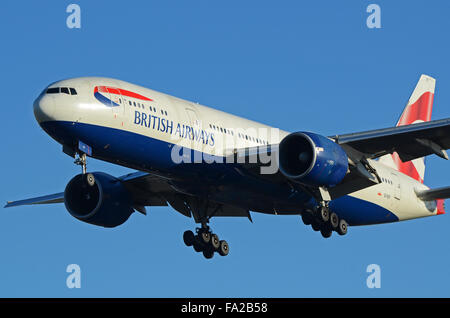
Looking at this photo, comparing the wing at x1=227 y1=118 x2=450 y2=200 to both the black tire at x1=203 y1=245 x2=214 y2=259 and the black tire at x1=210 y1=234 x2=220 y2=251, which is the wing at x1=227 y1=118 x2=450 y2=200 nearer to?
the black tire at x1=210 y1=234 x2=220 y2=251

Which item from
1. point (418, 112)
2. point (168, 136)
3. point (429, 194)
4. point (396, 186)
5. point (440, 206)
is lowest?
point (440, 206)

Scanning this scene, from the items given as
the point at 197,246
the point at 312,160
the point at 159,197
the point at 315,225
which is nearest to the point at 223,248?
the point at 197,246

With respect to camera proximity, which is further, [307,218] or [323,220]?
[307,218]

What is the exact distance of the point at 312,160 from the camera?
3778cm

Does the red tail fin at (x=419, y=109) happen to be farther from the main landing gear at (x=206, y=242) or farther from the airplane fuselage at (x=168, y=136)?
the main landing gear at (x=206, y=242)

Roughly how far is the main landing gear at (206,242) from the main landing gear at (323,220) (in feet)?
15.7

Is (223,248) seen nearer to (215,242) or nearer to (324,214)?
(215,242)

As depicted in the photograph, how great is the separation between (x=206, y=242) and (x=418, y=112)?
17.6 m

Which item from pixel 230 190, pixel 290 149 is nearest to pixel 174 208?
pixel 230 190

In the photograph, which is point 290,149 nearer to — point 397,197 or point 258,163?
point 258,163

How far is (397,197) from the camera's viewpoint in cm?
4619

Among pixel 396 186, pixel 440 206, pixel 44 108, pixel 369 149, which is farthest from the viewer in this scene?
pixel 440 206

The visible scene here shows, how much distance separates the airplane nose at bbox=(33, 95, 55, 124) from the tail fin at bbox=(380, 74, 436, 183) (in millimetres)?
20972
